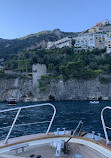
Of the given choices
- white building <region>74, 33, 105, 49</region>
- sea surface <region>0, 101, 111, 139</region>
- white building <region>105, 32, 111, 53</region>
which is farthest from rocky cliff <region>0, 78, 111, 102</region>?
white building <region>74, 33, 105, 49</region>

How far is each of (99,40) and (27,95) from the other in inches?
2266

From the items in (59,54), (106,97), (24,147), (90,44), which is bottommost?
(106,97)

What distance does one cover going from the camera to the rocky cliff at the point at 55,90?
55.1m

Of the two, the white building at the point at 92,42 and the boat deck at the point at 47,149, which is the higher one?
the white building at the point at 92,42

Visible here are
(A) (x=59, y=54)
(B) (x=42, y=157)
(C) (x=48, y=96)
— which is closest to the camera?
(B) (x=42, y=157)

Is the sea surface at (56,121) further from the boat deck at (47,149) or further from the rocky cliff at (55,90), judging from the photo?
the rocky cliff at (55,90)

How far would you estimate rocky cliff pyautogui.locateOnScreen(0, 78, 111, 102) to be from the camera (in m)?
55.1

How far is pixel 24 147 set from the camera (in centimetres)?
467

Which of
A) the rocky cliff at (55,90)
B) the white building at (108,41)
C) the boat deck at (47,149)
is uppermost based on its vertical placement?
the white building at (108,41)

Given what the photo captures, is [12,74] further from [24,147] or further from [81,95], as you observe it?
[24,147]

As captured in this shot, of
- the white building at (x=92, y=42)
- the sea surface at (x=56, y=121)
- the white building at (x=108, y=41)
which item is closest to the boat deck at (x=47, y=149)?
the sea surface at (x=56, y=121)

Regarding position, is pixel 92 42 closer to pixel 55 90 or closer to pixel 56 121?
pixel 55 90

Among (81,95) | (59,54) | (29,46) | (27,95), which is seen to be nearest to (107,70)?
(81,95)

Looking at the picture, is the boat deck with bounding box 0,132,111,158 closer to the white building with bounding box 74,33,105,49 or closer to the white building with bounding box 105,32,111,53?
the white building with bounding box 105,32,111,53
